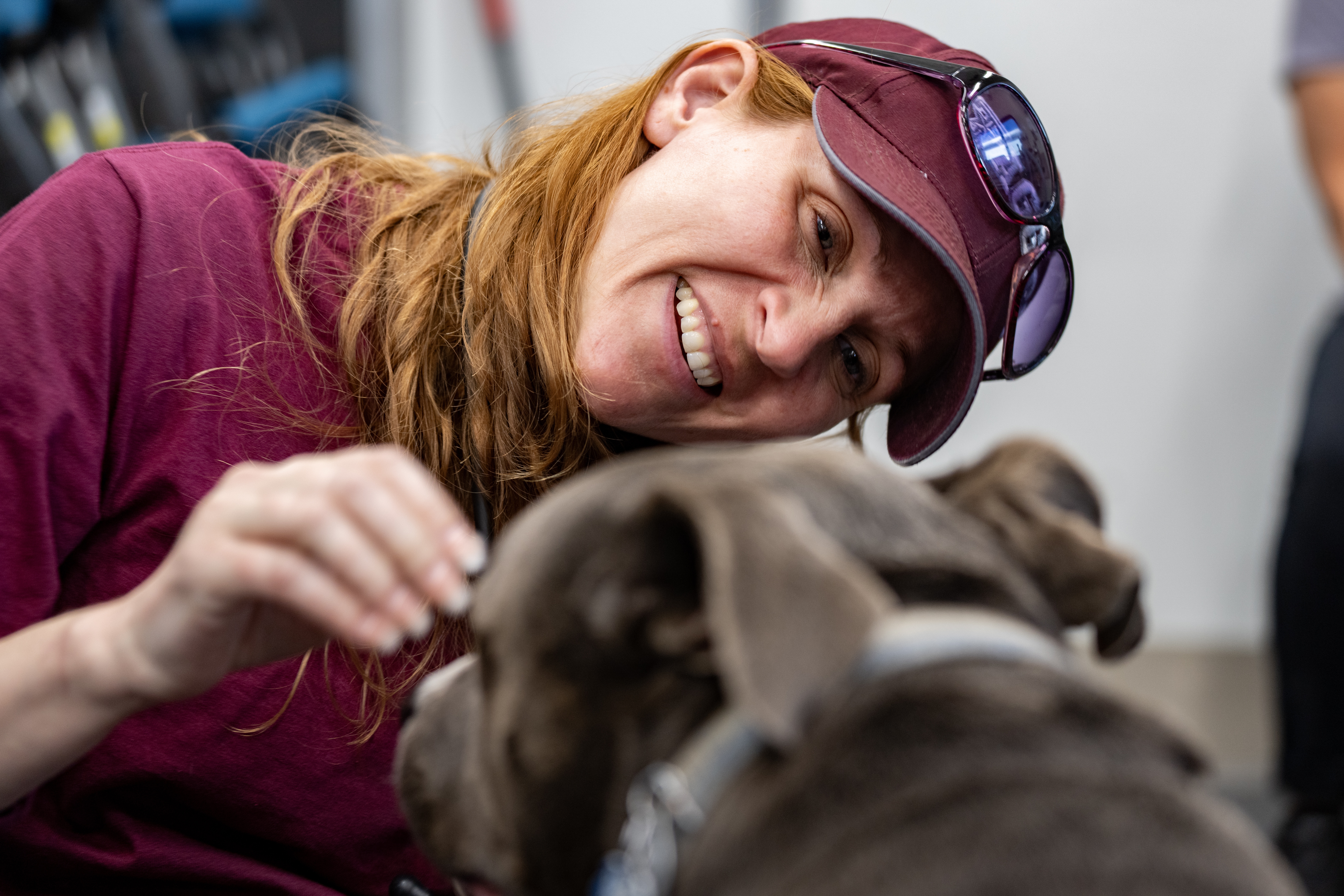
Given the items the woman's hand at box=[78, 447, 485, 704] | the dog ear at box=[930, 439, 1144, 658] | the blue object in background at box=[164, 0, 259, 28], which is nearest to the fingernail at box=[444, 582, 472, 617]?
the woman's hand at box=[78, 447, 485, 704]

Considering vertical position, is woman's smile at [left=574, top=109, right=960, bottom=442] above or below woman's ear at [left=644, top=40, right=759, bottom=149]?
below

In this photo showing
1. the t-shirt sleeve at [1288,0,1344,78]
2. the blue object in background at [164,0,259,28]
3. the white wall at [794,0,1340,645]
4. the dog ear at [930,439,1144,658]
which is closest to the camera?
the dog ear at [930,439,1144,658]

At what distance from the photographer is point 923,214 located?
1042 mm

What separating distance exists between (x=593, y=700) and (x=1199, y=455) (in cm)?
226

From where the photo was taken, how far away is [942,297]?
1.13 m

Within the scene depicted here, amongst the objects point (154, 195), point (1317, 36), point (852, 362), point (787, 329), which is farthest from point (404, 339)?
point (1317, 36)

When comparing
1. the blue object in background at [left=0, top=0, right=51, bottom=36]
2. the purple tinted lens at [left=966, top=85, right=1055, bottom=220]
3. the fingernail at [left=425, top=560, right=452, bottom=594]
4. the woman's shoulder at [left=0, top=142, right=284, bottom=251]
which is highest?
the blue object in background at [left=0, top=0, right=51, bottom=36]

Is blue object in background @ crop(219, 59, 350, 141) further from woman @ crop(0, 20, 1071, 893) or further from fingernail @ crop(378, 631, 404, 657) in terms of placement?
fingernail @ crop(378, 631, 404, 657)

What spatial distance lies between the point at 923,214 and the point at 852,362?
0.21m

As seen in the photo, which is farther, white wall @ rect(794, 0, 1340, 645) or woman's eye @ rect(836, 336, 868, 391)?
white wall @ rect(794, 0, 1340, 645)

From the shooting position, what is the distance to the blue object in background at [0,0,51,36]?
2.34 m

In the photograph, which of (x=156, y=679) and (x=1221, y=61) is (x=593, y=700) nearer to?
(x=156, y=679)

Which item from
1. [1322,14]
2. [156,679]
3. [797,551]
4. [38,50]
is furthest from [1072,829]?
[38,50]

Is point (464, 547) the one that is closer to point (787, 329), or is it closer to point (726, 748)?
point (726, 748)
